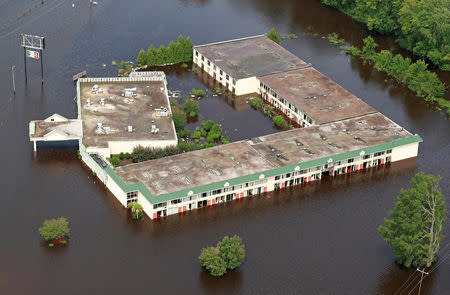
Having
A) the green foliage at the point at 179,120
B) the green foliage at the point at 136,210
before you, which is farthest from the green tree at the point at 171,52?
the green foliage at the point at 136,210

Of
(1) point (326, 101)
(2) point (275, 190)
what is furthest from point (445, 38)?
(2) point (275, 190)

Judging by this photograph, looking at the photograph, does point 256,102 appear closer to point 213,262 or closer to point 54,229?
point 213,262

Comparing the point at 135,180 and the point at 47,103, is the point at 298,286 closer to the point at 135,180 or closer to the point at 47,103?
the point at 135,180

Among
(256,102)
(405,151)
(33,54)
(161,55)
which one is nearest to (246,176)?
(405,151)

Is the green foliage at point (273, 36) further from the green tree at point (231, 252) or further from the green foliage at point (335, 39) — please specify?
the green tree at point (231, 252)

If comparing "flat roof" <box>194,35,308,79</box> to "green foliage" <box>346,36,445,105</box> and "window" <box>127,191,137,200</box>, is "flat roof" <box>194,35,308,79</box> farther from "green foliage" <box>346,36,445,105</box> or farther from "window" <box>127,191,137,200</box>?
"window" <box>127,191,137,200</box>

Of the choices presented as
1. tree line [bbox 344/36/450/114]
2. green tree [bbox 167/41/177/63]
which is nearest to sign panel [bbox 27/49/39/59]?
green tree [bbox 167/41/177/63]

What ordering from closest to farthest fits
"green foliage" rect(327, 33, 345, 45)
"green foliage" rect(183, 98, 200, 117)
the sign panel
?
"green foliage" rect(183, 98, 200, 117) → the sign panel → "green foliage" rect(327, 33, 345, 45)
